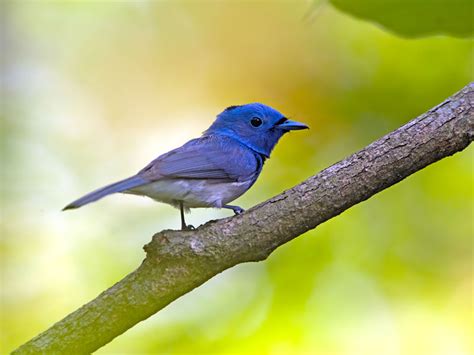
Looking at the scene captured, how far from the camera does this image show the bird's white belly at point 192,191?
4145 millimetres

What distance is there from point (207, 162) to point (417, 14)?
2.32 m

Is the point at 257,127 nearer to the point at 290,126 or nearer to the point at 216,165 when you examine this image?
the point at 290,126

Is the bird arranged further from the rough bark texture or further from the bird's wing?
the rough bark texture

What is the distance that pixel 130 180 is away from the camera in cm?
396

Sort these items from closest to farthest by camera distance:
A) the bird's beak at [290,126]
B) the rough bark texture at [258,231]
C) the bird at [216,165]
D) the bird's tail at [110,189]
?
the rough bark texture at [258,231] < the bird's tail at [110,189] < the bird at [216,165] < the bird's beak at [290,126]

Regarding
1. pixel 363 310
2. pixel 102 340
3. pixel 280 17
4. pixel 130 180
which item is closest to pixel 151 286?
pixel 102 340

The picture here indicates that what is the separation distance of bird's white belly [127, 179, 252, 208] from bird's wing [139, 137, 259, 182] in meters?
0.04

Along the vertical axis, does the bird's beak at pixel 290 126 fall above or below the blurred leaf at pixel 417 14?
above

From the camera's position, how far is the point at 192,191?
14.1ft

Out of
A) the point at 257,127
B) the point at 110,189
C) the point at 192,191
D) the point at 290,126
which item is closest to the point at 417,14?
the point at 110,189

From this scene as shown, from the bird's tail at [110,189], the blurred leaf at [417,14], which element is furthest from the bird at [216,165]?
the blurred leaf at [417,14]

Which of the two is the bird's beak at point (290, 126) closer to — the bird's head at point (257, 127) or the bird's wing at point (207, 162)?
the bird's head at point (257, 127)

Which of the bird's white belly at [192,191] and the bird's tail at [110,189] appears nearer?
the bird's tail at [110,189]

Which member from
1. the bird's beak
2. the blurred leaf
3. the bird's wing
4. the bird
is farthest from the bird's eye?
the blurred leaf
